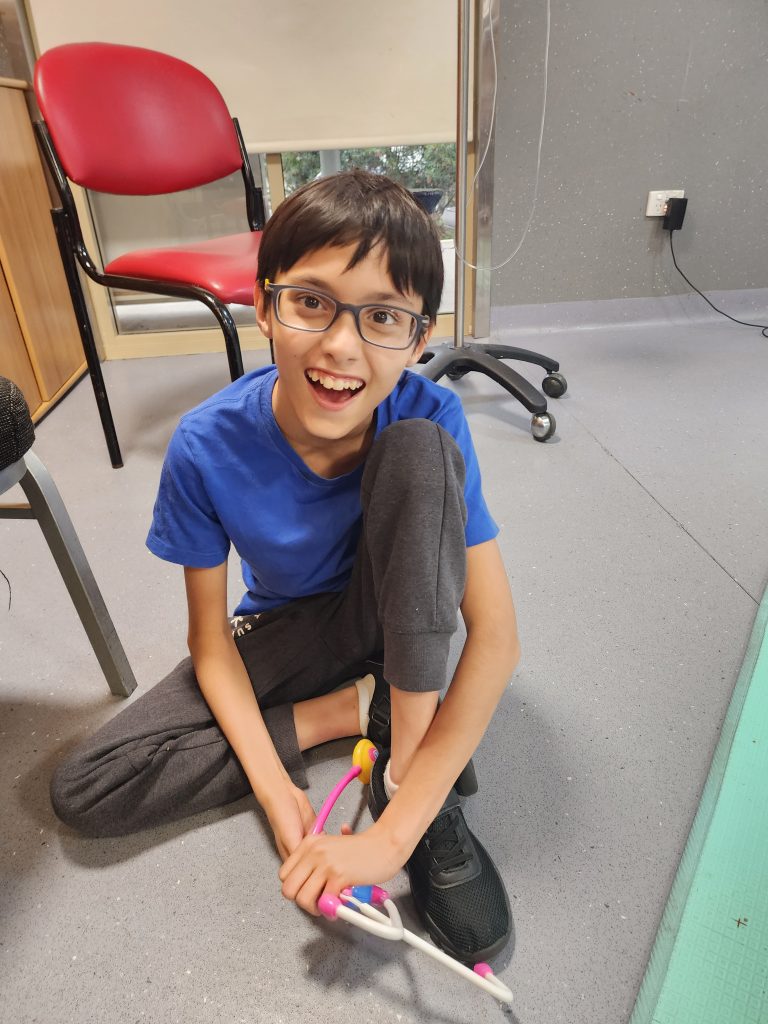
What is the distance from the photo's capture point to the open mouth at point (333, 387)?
1.86 feet

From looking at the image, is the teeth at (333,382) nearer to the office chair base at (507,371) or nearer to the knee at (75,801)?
the knee at (75,801)

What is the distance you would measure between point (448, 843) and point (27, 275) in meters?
1.53

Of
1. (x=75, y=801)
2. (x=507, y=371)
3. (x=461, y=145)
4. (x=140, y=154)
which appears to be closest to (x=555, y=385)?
(x=507, y=371)

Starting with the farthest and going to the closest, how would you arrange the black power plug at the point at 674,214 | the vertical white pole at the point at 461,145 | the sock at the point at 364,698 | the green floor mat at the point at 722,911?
the black power plug at the point at 674,214 → the vertical white pole at the point at 461,145 → the sock at the point at 364,698 → the green floor mat at the point at 722,911

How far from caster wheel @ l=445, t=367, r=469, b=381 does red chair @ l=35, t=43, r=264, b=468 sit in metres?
0.55

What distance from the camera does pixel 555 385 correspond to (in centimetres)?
161

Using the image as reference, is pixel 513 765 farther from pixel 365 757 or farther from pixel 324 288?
pixel 324 288

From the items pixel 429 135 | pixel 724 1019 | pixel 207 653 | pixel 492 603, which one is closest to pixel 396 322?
pixel 492 603

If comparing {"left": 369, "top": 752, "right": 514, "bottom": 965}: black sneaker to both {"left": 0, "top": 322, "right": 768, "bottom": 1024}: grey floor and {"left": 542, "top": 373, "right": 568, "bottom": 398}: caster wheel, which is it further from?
{"left": 542, "top": 373, "right": 568, "bottom": 398}: caster wheel

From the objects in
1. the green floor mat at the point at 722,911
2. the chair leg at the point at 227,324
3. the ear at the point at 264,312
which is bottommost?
the green floor mat at the point at 722,911

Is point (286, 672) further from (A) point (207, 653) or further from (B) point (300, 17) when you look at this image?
(B) point (300, 17)

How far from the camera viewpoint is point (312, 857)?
1.74 ft

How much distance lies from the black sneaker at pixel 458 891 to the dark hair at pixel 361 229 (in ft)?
1.52

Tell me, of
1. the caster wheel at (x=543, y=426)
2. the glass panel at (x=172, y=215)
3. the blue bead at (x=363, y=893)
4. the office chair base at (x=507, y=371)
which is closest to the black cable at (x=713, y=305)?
the office chair base at (x=507, y=371)
